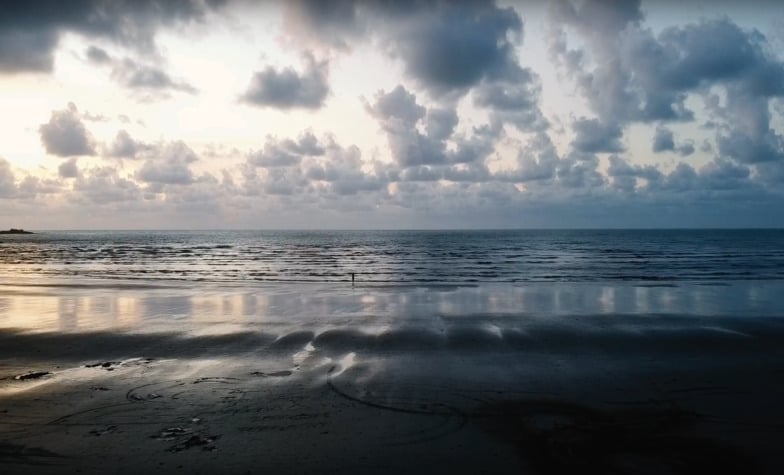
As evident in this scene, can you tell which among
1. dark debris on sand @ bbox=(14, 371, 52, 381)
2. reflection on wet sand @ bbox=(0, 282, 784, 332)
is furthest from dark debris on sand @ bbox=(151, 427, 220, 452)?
reflection on wet sand @ bbox=(0, 282, 784, 332)

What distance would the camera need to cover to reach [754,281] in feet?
109

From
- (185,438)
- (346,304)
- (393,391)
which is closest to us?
(185,438)

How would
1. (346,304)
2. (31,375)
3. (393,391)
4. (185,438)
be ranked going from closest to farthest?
(185,438), (393,391), (31,375), (346,304)

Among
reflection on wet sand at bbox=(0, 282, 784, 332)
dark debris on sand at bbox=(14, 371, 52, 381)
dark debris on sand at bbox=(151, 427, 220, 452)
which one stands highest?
dark debris on sand at bbox=(151, 427, 220, 452)

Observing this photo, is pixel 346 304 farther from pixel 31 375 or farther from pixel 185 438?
pixel 185 438

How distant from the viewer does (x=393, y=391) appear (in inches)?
398

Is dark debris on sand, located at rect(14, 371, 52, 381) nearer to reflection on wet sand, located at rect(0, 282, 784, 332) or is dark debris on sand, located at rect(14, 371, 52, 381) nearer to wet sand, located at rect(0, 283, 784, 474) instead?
wet sand, located at rect(0, 283, 784, 474)

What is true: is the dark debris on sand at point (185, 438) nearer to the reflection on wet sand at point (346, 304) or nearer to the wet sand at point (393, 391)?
the wet sand at point (393, 391)

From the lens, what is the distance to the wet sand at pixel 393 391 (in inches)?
284

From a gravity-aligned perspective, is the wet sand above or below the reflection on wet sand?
above

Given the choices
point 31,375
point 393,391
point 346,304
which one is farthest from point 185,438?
point 346,304

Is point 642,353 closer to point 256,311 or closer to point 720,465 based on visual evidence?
point 720,465

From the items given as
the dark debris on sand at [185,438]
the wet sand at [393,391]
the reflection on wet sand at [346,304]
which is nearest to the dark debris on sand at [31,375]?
the wet sand at [393,391]

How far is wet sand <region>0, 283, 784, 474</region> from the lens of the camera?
7.21 meters
